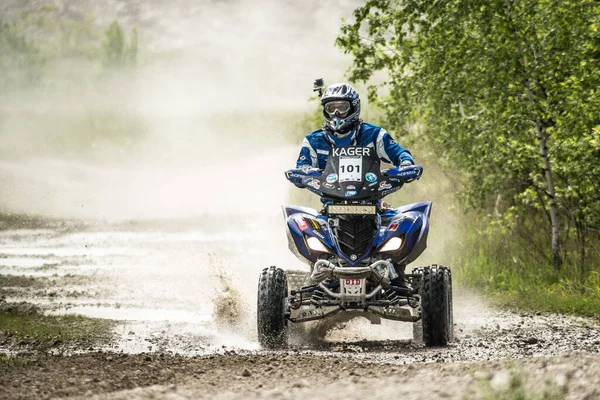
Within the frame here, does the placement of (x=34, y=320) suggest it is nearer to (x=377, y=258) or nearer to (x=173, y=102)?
(x=377, y=258)

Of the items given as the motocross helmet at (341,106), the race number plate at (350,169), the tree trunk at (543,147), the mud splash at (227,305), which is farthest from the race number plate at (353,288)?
the tree trunk at (543,147)

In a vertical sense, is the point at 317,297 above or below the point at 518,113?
below

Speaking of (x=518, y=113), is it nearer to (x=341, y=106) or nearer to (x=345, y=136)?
(x=345, y=136)

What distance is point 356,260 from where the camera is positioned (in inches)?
367

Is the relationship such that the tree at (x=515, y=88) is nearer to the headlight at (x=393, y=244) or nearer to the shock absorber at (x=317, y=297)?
the headlight at (x=393, y=244)

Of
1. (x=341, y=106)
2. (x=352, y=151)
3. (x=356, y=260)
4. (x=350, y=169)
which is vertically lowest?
(x=356, y=260)

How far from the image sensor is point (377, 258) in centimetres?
934

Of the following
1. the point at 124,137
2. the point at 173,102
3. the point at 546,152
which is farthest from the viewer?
the point at 173,102

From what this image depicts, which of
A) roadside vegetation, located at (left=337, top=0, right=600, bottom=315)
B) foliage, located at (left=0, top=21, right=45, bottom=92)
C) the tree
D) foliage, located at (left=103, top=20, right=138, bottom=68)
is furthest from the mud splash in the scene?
foliage, located at (left=103, top=20, right=138, bottom=68)

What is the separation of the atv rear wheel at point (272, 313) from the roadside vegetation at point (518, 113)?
5.11 meters

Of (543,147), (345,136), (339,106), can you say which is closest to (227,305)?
(345,136)

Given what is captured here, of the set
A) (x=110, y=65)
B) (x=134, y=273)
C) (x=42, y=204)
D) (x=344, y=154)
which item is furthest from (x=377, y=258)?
(x=110, y=65)

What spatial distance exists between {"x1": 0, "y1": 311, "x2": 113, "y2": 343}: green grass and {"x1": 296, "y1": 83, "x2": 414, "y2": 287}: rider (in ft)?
11.0

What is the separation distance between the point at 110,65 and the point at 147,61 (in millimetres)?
7709
